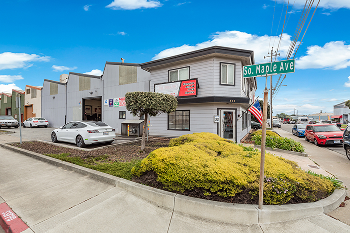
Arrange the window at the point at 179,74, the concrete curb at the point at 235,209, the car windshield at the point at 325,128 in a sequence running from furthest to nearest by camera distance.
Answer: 1. the window at the point at 179,74
2. the car windshield at the point at 325,128
3. the concrete curb at the point at 235,209

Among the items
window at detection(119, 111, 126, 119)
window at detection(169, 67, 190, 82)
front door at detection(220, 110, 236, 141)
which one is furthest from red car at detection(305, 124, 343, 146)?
window at detection(119, 111, 126, 119)

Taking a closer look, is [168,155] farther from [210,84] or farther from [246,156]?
[210,84]

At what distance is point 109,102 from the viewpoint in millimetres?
18000

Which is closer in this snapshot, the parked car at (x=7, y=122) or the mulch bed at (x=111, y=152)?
the mulch bed at (x=111, y=152)

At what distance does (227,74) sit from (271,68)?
9.67m

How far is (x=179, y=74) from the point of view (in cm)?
1357

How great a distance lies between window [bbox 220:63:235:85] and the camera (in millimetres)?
12242

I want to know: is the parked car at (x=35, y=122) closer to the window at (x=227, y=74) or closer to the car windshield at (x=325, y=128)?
the window at (x=227, y=74)

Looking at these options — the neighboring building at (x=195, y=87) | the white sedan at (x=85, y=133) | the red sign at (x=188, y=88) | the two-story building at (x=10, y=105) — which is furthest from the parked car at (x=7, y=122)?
the red sign at (x=188, y=88)

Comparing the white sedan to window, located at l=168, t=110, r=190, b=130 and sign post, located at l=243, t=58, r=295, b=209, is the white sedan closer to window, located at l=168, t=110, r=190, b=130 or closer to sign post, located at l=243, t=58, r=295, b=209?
window, located at l=168, t=110, r=190, b=130

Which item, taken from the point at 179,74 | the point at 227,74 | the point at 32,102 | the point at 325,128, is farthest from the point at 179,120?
the point at 32,102

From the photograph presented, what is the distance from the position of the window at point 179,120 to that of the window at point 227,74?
10.9ft

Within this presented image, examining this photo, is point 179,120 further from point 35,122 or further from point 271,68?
point 35,122

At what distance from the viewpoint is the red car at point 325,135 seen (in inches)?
450
